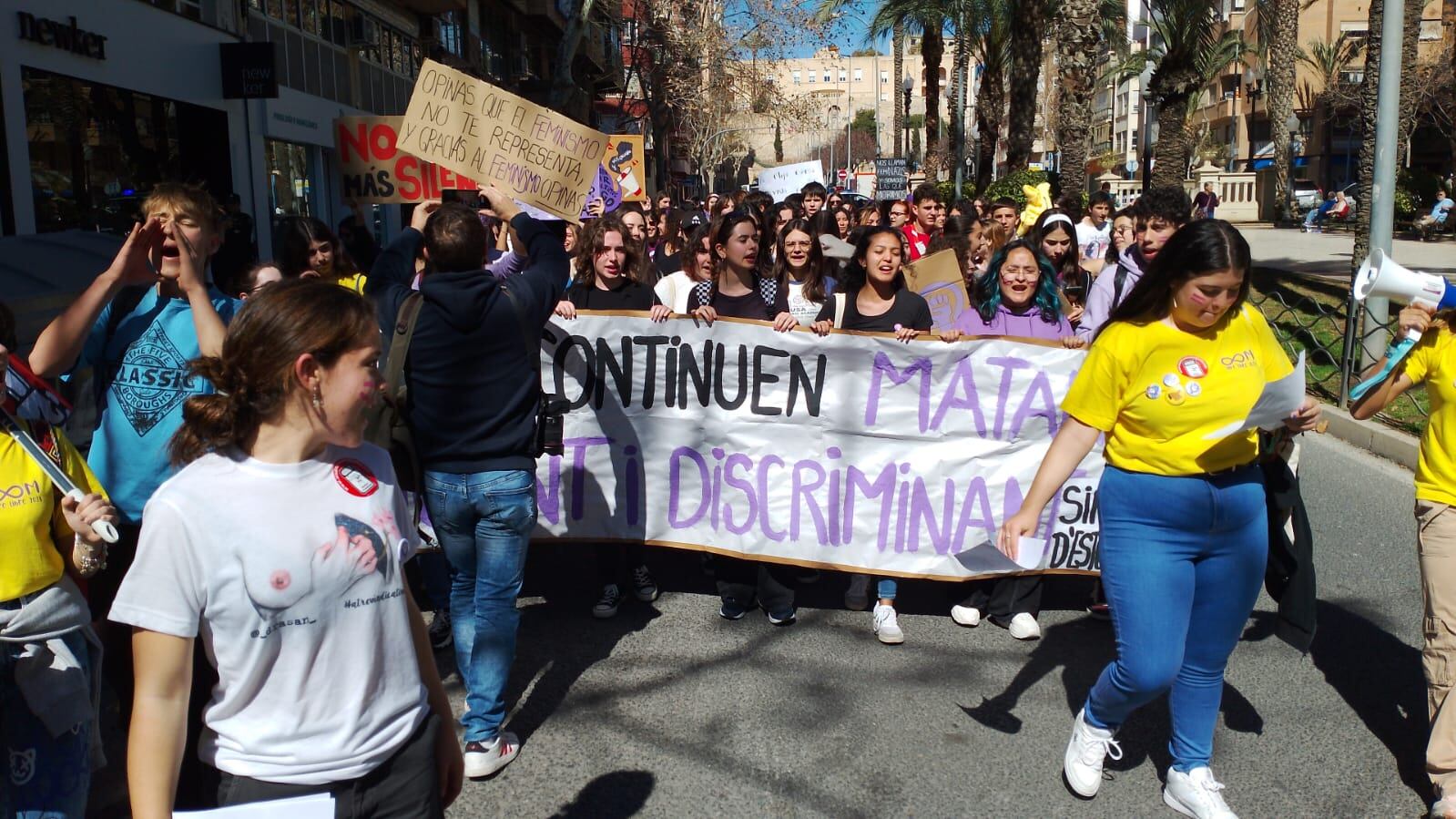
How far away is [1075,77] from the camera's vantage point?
1916 cm

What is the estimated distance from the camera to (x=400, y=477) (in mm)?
4062

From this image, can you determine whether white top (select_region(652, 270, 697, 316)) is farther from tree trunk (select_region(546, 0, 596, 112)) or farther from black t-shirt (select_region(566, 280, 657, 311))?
tree trunk (select_region(546, 0, 596, 112))

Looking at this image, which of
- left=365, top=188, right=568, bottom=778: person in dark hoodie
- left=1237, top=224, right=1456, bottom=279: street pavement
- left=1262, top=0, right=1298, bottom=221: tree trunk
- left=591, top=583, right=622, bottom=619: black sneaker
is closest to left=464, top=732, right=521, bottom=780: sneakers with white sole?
left=365, top=188, right=568, bottom=778: person in dark hoodie

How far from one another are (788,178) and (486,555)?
14.3 m

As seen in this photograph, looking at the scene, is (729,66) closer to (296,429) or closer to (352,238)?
(352,238)

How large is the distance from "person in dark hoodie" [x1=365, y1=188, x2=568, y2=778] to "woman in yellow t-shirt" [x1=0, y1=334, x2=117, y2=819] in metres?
1.31

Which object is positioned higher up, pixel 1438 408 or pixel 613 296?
pixel 613 296

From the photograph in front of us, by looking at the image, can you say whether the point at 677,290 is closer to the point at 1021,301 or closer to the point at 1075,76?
the point at 1021,301

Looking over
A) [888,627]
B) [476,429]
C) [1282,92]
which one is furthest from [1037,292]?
[1282,92]

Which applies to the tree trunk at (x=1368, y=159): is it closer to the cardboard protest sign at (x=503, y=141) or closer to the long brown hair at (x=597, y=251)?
the long brown hair at (x=597, y=251)

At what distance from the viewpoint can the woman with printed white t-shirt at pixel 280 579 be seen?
77.1 inches

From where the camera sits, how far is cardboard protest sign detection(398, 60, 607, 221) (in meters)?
5.45

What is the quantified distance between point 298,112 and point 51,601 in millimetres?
20063

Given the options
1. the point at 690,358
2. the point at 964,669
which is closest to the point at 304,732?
the point at 964,669
